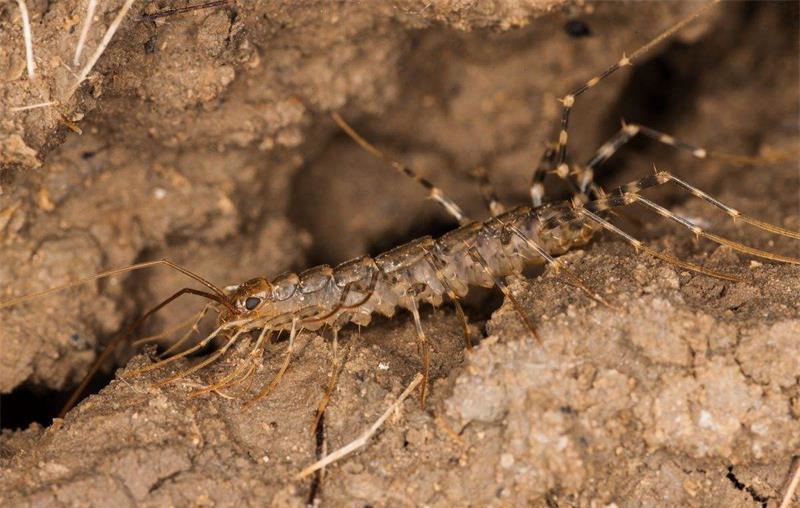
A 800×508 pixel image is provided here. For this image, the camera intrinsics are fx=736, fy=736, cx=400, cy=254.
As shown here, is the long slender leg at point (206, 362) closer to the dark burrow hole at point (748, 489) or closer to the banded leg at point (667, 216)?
the banded leg at point (667, 216)

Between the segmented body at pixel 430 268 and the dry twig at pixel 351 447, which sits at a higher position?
the segmented body at pixel 430 268

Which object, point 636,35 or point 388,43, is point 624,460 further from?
point 636,35

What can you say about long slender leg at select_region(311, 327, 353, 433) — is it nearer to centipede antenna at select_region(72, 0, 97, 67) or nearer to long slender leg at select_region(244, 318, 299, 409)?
long slender leg at select_region(244, 318, 299, 409)

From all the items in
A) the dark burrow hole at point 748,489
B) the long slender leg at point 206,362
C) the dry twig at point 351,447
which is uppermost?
the long slender leg at point 206,362

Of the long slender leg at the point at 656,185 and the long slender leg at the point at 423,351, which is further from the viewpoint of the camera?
the long slender leg at the point at 656,185

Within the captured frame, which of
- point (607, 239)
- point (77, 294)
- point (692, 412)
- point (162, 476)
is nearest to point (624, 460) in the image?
point (692, 412)


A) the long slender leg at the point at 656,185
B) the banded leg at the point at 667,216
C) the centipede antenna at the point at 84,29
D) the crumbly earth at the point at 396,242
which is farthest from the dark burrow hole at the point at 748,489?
the centipede antenna at the point at 84,29
